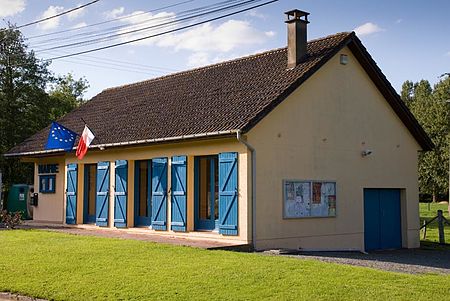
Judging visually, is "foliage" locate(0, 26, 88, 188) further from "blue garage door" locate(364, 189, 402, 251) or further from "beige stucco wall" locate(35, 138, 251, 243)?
"blue garage door" locate(364, 189, 402, 251)

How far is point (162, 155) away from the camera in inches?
687

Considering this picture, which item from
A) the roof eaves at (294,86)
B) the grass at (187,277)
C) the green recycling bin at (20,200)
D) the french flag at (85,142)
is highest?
the roof eaves at (294,86)

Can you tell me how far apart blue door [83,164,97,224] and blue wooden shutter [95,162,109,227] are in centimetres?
128

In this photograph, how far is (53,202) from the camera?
22703 mm

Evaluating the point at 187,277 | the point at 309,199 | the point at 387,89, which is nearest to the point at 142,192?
the point at 309,199

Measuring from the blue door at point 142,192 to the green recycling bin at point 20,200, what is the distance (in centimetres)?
979

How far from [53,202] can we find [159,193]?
7.16m

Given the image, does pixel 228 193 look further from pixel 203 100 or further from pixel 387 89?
pixel 387 89

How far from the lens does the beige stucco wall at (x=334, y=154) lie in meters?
15.6

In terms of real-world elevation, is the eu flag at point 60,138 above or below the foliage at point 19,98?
below

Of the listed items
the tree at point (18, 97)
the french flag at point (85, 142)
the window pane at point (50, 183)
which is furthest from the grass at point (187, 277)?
the tree at point (18, 97)

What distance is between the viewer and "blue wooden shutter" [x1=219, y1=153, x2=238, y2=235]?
599 inches

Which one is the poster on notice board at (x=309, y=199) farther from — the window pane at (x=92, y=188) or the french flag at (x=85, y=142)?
the window pane at (x=92, y=188)

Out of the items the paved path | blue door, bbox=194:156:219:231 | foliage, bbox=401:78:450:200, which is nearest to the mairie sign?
blue door, bbox=194:156:219:231
